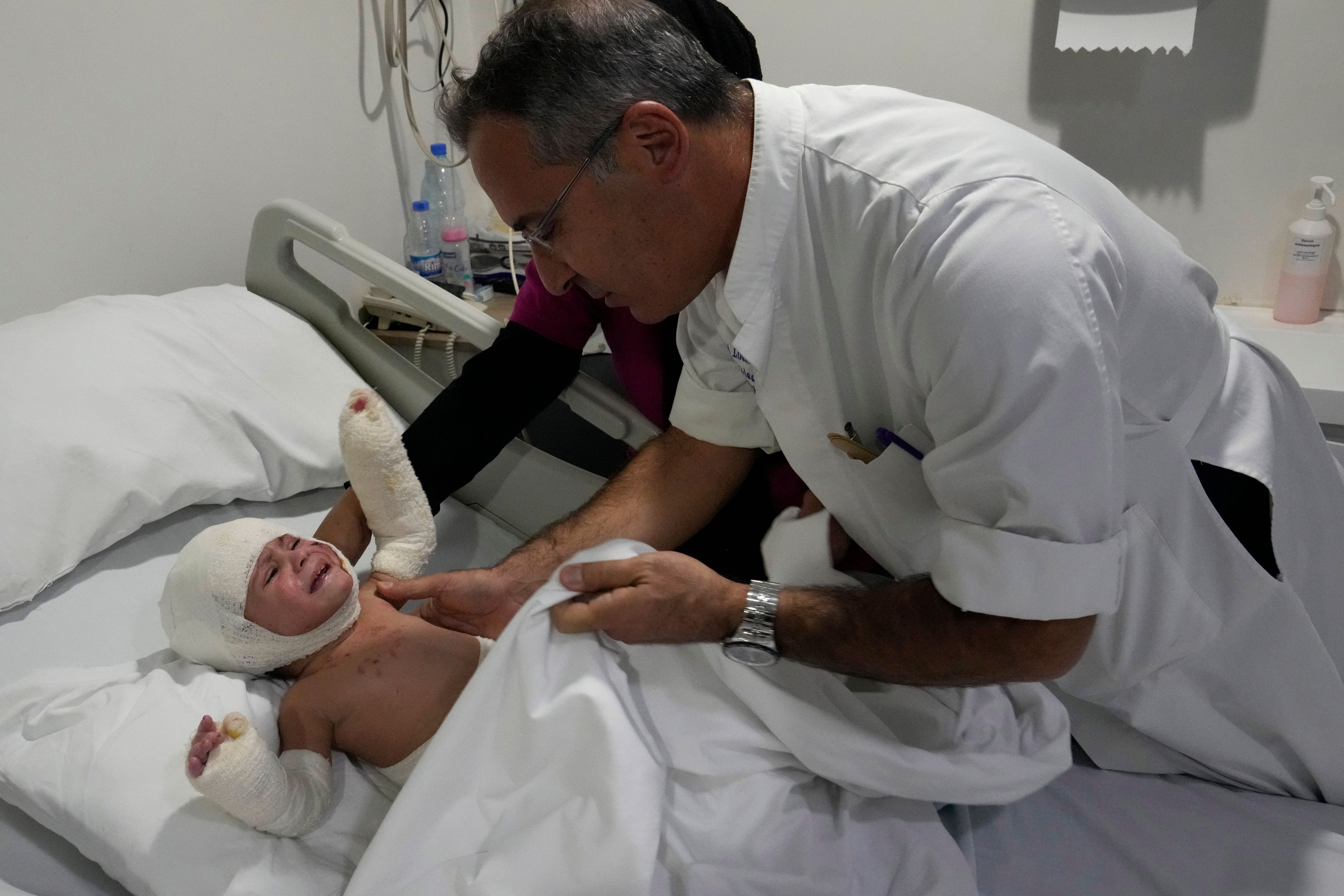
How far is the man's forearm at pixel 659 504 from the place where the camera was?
64.4 inches

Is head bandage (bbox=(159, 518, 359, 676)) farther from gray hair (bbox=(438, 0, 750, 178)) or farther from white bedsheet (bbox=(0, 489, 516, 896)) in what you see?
gray hair (bbox=(438, 0, 750, 178))

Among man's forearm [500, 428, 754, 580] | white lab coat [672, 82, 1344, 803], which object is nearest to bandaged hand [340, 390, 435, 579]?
man's forearm [500, 428, 754, 580]

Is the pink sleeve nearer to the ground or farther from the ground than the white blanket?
farther from the ground

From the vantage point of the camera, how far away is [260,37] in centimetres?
231

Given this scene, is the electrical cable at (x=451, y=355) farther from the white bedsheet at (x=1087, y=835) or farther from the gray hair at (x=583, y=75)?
the gray hair at (x=583, y=75)

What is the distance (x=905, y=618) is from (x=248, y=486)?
1293 millimetres

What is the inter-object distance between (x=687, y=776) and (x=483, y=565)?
2.91 ft

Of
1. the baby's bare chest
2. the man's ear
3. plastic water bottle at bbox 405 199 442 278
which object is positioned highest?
the man's ear

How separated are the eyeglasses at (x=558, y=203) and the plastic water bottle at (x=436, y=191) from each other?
1657mm

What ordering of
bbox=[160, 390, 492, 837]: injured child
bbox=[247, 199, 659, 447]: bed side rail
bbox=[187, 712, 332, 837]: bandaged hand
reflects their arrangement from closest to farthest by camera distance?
bbox=[187, 712, 332, 837]: bandaged hand → bbox=[160, 390, 492, 837]: injured child → bbox=[247, 199, 659, 447]: bed side rail

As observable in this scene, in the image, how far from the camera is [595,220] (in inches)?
47.7

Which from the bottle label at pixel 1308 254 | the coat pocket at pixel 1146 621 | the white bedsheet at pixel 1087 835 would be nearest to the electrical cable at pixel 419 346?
the white bedsheet at pixel 1087 835

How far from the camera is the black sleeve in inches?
73.9

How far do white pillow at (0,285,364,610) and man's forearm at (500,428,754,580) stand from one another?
2.07ft
